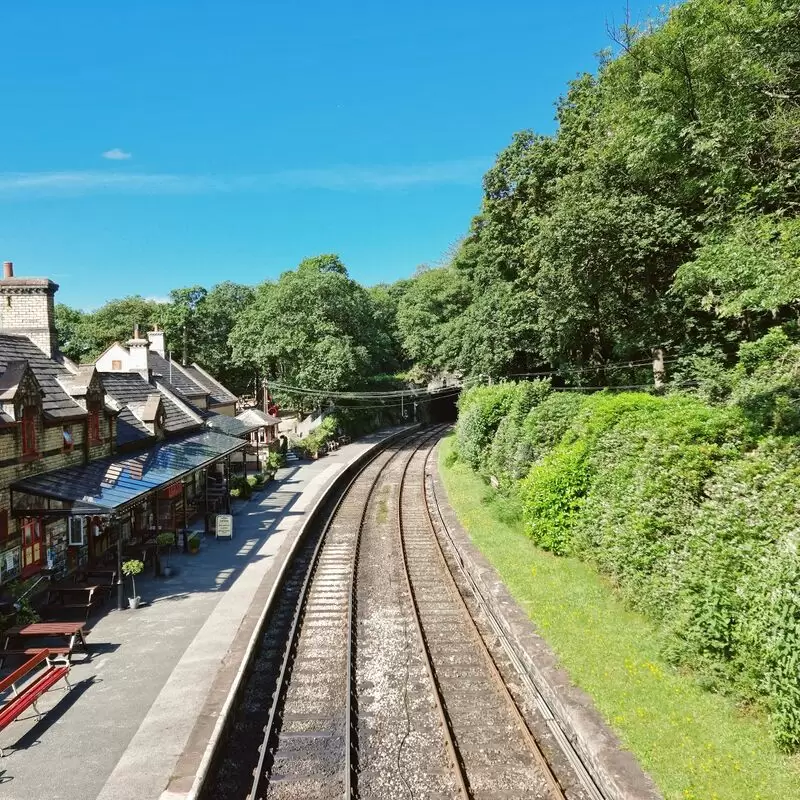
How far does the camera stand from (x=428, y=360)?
52812mm

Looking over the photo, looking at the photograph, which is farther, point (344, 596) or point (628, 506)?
point (344, 596)

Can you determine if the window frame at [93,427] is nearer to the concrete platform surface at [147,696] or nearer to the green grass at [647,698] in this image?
the concrete platform surface at [147,696]

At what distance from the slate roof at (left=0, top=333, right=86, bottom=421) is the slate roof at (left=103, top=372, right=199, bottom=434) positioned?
3.81m

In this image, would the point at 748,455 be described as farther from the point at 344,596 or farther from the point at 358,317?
the point at 358,317

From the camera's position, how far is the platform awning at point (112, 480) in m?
14.2

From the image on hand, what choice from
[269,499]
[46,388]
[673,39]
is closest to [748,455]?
[673,39]

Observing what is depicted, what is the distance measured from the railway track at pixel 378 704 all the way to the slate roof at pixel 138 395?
1090 centimetres

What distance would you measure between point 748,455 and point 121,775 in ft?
37.0

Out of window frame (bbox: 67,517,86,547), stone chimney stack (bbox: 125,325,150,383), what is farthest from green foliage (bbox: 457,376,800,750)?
stone chimney stack (bbox: 125,325,150,383)

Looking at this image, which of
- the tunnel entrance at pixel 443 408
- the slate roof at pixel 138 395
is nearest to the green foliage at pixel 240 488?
the slate roof at pixel 138 395

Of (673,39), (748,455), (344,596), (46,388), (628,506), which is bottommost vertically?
(344,596)

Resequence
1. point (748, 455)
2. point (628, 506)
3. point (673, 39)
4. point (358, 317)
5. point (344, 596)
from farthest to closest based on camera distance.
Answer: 1. point (358, 317)
2. point (673, 39)
3. point (344, 596)
4. point (628, 506)
5. point (748, 455)

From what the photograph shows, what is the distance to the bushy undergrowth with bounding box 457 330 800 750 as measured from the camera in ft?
26.4

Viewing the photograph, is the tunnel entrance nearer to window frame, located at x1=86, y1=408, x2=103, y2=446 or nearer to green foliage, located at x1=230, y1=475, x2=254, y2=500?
green foliage, located at x1=230, y1=475, x2=254, y2=500
